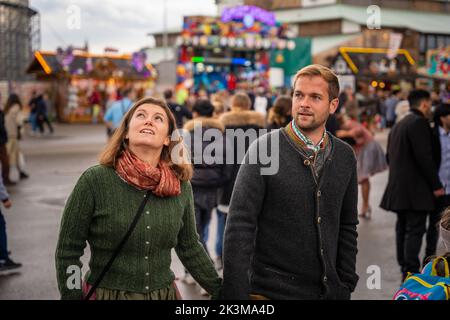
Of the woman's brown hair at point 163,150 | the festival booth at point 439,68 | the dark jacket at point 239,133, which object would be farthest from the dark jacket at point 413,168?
the festival booth at point 439,68

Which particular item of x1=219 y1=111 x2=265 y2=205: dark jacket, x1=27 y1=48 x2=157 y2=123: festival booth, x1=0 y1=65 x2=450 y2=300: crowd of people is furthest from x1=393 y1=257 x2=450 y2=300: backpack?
x1=27 y1=48 x2=157 y2=123: festival booth

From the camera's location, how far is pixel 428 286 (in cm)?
258

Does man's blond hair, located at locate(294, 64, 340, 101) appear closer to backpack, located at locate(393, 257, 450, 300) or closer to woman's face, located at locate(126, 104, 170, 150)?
woman's face, located at locate(126, 104, 170, 150)

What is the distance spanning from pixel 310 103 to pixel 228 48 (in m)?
33.5

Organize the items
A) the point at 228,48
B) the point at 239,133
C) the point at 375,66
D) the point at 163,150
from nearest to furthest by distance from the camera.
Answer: the point at 163,150
the point at 239,133
the point at 228,48
the point at 375,66

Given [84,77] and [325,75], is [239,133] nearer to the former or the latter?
[325,75]

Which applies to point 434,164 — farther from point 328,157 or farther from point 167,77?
point 167,77

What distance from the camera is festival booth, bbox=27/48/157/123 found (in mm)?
35438

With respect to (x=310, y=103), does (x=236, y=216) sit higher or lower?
lower

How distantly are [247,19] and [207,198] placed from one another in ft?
98.6

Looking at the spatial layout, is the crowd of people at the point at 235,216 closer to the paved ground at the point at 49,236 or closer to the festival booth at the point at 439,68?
the paved ground at the point at 49,236

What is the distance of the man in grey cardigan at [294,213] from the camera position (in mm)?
2998

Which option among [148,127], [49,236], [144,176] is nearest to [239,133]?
[49,236]
